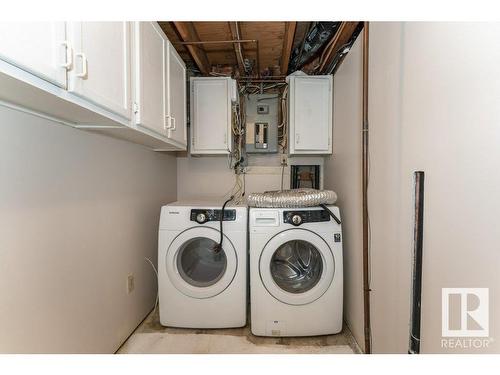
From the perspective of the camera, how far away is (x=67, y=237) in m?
1.18

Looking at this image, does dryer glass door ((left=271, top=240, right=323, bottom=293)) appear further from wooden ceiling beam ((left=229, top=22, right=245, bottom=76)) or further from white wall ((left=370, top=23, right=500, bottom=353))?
wooden ceiling beam ((left=229, top=22, right=245, bottom=76))

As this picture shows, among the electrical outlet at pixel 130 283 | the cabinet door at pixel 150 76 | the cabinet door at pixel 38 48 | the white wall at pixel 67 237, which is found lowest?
the electrical outlet at pixel 130 283

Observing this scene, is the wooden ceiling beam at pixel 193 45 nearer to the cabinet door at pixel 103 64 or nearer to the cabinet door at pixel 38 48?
the cabinet door at pixel 103 64

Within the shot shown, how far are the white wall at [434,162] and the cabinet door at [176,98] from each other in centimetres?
130

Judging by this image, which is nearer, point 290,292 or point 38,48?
point 38,48

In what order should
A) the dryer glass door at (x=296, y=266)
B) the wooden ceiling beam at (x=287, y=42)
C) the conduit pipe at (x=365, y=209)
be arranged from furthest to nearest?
the dryer glass door at (x=296, y=266) → the wooden ceiling beam at (x=287, y=42) → the conduit pipe at (x=365, y=209)

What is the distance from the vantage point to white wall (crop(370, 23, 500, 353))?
2.37 feet

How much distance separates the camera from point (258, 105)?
270 centimetres

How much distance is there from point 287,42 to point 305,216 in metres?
1.32

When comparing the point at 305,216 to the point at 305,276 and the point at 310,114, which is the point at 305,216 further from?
the point at 310,114

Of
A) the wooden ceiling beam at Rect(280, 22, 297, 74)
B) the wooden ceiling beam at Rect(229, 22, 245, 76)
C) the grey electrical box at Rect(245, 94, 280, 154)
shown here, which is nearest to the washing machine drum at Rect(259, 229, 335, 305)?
the grey electrical box at Rect(245, 94, 280, 154)

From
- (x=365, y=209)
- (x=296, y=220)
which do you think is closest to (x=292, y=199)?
(x=296, y=220)

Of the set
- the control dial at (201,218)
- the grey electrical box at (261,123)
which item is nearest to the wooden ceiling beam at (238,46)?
the grey electrical box at (261,123)

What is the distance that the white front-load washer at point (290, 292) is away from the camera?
1751mm
